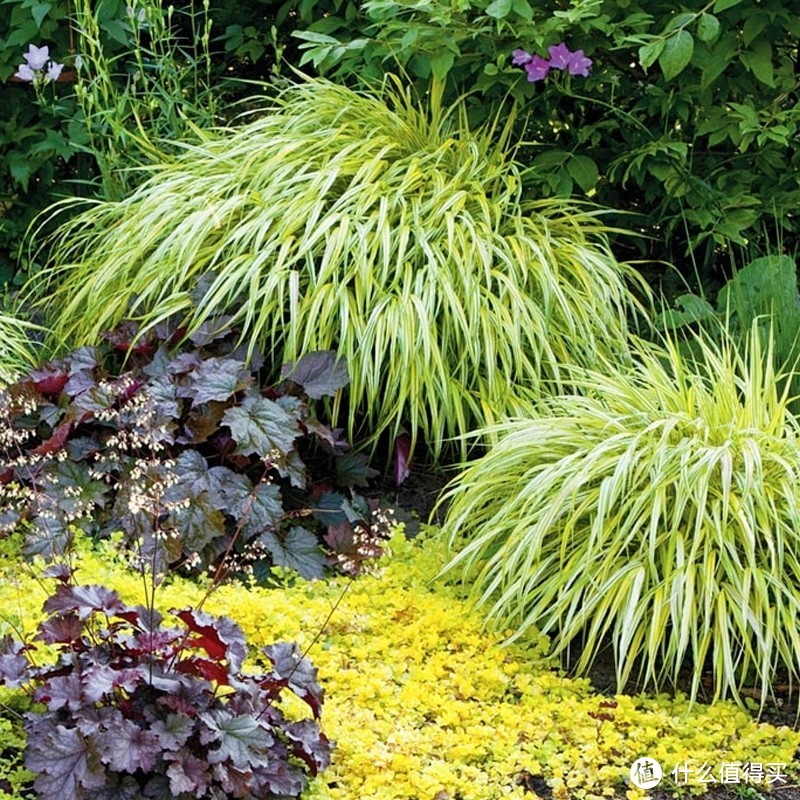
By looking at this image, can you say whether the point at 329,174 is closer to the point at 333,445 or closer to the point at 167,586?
the point at 333,445

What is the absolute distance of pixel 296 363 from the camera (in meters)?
3.47

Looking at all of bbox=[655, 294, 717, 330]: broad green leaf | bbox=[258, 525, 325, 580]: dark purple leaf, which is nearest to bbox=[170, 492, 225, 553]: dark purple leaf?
bbox=[258, 525, 325, 580]: dark purple leaf

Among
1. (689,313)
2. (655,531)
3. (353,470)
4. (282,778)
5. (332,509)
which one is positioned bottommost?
(282,778)

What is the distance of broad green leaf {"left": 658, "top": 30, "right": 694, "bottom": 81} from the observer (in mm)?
3574

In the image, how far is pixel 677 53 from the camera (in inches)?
141

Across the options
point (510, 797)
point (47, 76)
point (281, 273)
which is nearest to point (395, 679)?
point (510, 797)

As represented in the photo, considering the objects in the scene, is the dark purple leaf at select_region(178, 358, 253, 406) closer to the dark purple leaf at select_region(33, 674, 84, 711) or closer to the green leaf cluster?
the green leaf cluster

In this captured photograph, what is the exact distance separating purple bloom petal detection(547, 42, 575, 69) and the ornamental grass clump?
3.79 ft

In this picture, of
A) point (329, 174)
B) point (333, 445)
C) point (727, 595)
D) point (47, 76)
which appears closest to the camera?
point (727, 595)

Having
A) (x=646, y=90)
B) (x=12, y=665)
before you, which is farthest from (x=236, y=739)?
(x=646, y=90)

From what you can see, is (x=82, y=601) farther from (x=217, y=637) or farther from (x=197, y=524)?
(x=197, y=524)

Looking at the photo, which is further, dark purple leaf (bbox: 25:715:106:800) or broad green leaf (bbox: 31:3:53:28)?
broad green leaf (bbox: 31:3:53:28)

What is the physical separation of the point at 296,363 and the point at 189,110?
1508 millimetres

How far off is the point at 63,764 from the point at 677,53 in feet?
8.68
